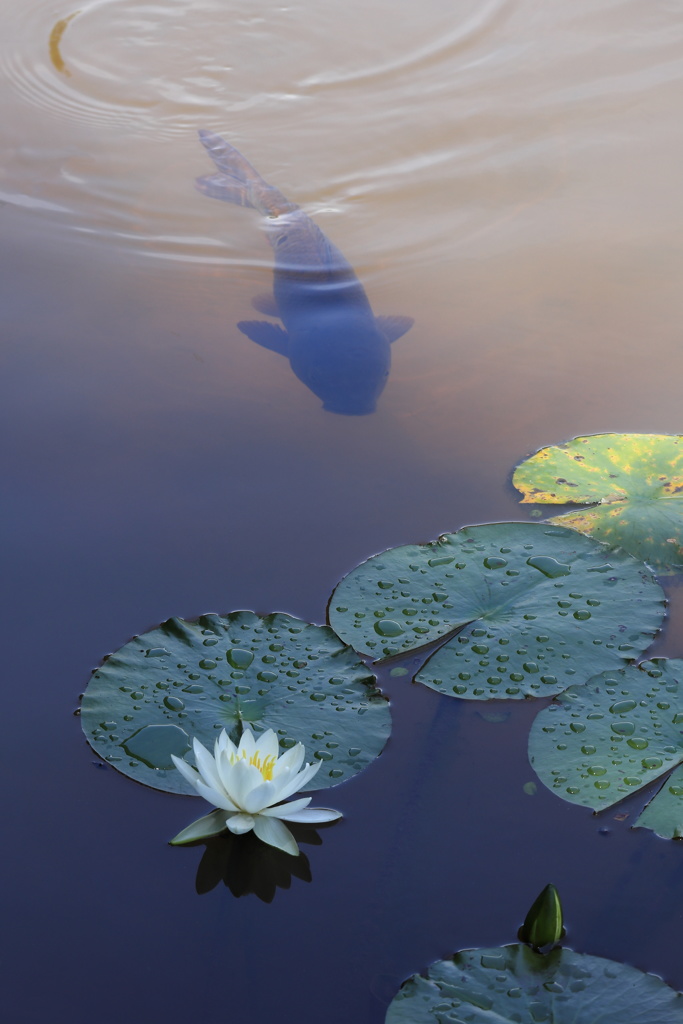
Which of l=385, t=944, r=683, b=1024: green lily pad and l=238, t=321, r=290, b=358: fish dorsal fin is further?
l=238, t=321, r=290, b=358: fish dorsal fin

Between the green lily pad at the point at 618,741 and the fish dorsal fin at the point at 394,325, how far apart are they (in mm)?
1045

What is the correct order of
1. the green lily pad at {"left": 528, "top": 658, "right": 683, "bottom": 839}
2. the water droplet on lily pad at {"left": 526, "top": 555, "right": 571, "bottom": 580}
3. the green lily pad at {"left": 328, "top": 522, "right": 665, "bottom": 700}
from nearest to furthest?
the green lily pad at {"left": 528, "top": 658, "right": 683, "bottom": 839} → the green lily pad at {"left": 328, "top": 522, "right": 665, "bottom": 700} → the water droplet on lily pad at {"left": 526, "top": 555, "right": 571, "bottom": 580}

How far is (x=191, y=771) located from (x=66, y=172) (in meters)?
2.36

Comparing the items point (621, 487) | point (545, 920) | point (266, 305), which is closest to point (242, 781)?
point (545, 920)

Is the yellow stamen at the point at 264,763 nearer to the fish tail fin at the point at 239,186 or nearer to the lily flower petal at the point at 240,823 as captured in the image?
the lily flower petal at the point at 240,823

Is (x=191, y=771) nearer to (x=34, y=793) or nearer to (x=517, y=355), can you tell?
(x=34, y=793)

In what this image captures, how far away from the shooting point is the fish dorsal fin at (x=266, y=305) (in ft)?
6.88

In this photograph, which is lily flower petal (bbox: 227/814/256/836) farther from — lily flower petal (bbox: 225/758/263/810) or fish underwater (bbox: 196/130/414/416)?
fish underwater (bbox: 196/130/414/416)

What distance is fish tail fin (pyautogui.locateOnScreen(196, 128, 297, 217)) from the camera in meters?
2.64

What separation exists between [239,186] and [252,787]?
223 centimetres

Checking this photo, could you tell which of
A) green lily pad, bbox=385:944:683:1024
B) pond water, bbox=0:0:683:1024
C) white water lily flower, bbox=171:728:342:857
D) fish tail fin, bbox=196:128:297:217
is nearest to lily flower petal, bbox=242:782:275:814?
white water lily flower, bbox=171:728:342:857

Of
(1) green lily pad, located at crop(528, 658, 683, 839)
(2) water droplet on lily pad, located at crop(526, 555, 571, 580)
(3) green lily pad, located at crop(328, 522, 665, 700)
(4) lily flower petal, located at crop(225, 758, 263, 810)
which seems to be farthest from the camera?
(2) water droplet on lily pad, located at crop(526, 555, 571, 580)

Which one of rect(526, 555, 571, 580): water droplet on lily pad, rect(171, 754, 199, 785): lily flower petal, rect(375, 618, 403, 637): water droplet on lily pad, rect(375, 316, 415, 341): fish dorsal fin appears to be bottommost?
rect(171, 754, 199, 785): lily flower petal

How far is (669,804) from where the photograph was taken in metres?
1.01
